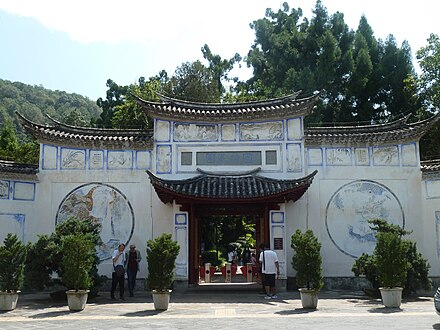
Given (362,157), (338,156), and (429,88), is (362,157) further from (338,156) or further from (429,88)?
(429,88)

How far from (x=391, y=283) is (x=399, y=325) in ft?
9.42


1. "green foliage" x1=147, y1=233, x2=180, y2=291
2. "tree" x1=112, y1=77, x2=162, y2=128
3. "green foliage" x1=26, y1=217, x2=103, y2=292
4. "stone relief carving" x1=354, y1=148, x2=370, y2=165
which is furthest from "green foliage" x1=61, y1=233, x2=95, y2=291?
"tree" x1=112, y1=77, x2=162, y2=128

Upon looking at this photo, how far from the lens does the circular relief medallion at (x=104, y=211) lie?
57.2 feet

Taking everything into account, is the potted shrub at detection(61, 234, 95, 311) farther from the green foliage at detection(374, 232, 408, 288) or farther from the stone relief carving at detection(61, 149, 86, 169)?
the green foliage at detection(374, 232, 408, 288)

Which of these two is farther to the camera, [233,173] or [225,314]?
[233,173]

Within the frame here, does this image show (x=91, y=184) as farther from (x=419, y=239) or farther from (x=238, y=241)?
(x=238, y=241)

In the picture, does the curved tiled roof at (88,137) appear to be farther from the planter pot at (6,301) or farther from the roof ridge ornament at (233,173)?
the planter pot at (6,301)

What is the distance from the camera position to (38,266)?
45.0 feet

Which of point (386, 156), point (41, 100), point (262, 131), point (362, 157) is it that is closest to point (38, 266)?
point (262, 131)

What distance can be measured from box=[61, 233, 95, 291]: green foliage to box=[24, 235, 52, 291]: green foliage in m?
1.60

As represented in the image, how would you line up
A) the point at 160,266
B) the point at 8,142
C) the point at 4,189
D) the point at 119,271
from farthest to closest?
1. the point at 8,142
2. the point at 4,189
3. the point at 119,271
4. the point at 160,266

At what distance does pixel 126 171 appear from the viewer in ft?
58.7

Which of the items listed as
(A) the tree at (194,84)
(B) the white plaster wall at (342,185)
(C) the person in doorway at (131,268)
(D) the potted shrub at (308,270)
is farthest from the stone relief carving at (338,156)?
(A) the tree at (194,84)

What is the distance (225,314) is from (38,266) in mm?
5663
